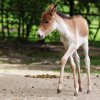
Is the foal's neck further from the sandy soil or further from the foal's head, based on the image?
the sandy soil

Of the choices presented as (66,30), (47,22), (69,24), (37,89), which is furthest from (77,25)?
(37,89)

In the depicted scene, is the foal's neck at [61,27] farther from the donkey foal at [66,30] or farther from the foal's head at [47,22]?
the foal's head at [47,22]

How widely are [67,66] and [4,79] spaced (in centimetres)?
367

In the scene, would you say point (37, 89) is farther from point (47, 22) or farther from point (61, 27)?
point (47, 22)

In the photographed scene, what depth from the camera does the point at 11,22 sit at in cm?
1856

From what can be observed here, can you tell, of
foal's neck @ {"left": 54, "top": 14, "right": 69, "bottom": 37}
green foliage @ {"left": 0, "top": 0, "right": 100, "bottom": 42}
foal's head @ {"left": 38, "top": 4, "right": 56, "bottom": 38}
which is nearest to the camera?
foal's head @ {"left": 38, "top": 4, "right": 56, "bottom": 38}

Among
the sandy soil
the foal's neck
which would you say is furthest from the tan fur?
the sandy soil

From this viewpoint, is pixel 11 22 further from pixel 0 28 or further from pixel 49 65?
pixel 49 65

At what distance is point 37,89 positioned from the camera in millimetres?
9594

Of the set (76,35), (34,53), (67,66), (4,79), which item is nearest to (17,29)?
(34,53)

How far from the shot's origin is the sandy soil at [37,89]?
8641mm

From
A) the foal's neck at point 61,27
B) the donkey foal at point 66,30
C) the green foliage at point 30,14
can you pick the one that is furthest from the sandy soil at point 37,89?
the green foliage at point 30,14

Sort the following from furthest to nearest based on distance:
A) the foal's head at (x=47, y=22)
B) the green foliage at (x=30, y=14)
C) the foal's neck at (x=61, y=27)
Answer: the green foliage at (x=30, y=14) < the foal's neck at (x=61, y=27) < the foal's head at (x=47, y=22)

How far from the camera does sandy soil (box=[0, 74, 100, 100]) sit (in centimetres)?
864
